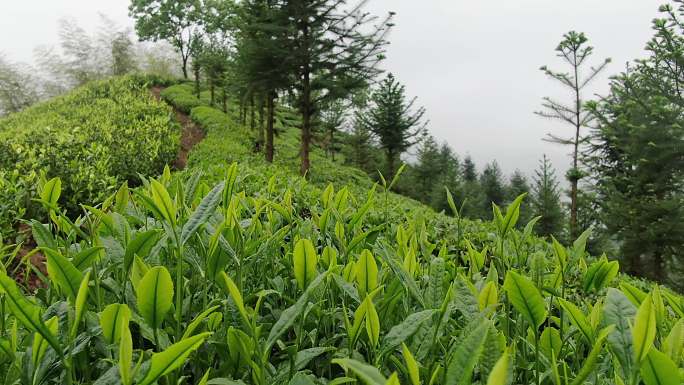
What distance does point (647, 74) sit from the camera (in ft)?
45.7

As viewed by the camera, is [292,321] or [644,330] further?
[292,321]

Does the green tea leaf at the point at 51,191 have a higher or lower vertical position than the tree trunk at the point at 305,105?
lower

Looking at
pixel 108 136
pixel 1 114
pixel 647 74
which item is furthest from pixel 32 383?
pixel 1 114

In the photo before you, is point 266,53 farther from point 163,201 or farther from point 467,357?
point 467,357

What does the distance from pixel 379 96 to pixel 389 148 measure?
3185 mm

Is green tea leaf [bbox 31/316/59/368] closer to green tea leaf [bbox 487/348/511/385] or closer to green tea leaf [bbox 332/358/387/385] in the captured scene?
green tea leaf [bbox 332/358/387/385]

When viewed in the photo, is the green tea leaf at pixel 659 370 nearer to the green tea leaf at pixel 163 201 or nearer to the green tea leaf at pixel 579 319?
the green tea leaf at pixel 579 319

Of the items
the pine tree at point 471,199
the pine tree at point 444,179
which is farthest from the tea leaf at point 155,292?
the pine tree at point 471,199

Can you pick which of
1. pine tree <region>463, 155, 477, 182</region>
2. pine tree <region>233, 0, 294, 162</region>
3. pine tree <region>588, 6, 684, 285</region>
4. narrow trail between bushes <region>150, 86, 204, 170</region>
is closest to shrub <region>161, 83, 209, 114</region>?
narrow trail between bushes <region>150, 86, 204, 170</region>

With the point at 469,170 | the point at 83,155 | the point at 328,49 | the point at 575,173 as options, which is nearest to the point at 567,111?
the point at 575,173

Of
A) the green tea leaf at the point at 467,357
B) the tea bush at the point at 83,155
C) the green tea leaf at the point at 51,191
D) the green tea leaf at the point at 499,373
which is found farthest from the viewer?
the tea bush at the point at 83,155

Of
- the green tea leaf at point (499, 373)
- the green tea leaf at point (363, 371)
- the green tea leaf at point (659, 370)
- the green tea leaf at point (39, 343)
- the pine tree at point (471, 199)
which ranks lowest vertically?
the pine tree at point (471, 199)

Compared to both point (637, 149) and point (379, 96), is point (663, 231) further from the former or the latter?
point (379, 96)

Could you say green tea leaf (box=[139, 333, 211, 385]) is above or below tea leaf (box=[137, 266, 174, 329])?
below
